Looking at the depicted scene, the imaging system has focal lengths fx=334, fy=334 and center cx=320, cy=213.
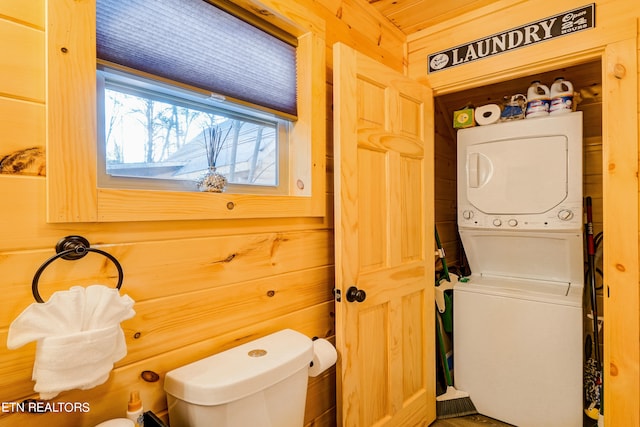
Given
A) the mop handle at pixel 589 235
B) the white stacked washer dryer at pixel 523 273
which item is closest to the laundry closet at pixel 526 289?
the white stacked washer dryer at pixel 523 273

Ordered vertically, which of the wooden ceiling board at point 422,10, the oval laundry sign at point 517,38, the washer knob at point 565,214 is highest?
the wooden ceiling board at point 422,10

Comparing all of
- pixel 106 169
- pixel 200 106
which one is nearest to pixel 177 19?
pixel 200 106

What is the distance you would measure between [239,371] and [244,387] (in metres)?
0.05

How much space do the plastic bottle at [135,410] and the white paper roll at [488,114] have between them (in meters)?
2.26

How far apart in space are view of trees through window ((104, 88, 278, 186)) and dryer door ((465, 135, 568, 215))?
140 cm

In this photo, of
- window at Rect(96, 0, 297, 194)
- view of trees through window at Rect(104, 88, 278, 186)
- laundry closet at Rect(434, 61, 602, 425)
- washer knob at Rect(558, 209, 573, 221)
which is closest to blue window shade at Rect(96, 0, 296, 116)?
window at Rect(96, 0, 297, 194)

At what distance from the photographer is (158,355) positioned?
0.98 meters

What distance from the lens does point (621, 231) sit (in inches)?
55.1

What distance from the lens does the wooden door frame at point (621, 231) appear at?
1.37m

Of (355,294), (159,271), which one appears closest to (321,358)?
(355,294)

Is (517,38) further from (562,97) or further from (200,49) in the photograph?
(200,49)

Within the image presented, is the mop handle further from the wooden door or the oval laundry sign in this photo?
the oval laundry sign

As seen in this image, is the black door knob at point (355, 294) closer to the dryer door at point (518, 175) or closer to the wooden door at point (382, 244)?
the wooden door at point (382, 244)

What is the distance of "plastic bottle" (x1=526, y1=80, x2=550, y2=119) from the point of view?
6.40ft
